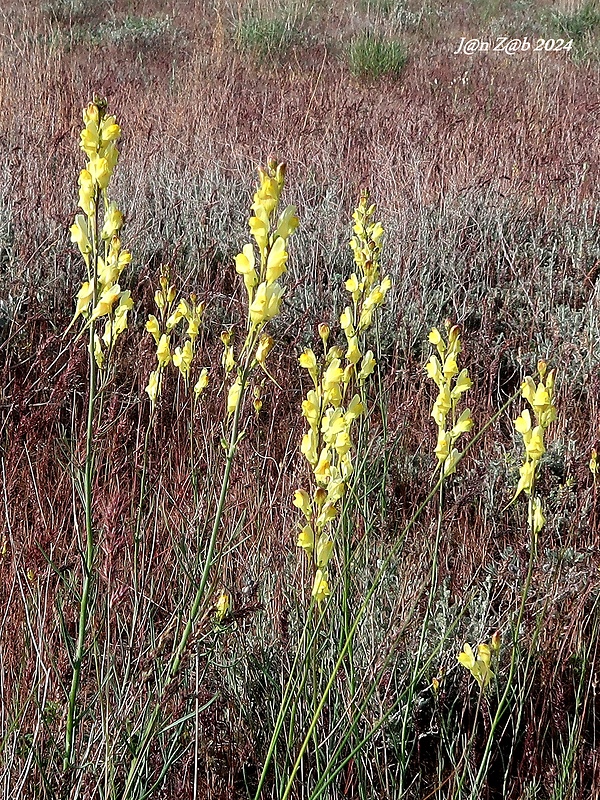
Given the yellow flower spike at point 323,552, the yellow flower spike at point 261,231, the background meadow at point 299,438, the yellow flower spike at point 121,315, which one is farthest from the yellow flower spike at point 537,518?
the yellow flower spike at point 121,315

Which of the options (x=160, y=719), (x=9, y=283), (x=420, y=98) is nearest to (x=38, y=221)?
(x=9, y=283)

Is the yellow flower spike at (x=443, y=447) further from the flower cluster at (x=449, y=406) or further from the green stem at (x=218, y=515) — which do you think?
the green stem at (x=218, y=515)

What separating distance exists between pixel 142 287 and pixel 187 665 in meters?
2.01

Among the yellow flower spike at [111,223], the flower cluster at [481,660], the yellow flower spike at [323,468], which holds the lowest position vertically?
the flower cluster at [481,660]

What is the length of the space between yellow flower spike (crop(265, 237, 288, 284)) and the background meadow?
0.46 metres

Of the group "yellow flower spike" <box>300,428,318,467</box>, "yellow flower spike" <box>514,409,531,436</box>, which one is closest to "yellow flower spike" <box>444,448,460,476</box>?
"yellow flower spike" <box>514,409,531,436</box>

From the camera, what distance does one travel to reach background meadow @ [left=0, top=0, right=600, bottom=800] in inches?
52.9

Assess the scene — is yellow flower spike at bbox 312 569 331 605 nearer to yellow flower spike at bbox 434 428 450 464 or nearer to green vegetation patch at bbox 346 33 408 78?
yellow flower spike at bbox 434 428 450 464

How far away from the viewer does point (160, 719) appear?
1.27 metres

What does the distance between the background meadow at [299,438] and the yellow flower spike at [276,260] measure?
460 mm

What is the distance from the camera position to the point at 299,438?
2.26m

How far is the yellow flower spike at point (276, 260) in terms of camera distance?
0.90 meters

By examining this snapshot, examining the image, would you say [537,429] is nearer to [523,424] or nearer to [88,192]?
[523,424]

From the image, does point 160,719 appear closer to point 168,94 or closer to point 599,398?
point 599,398
